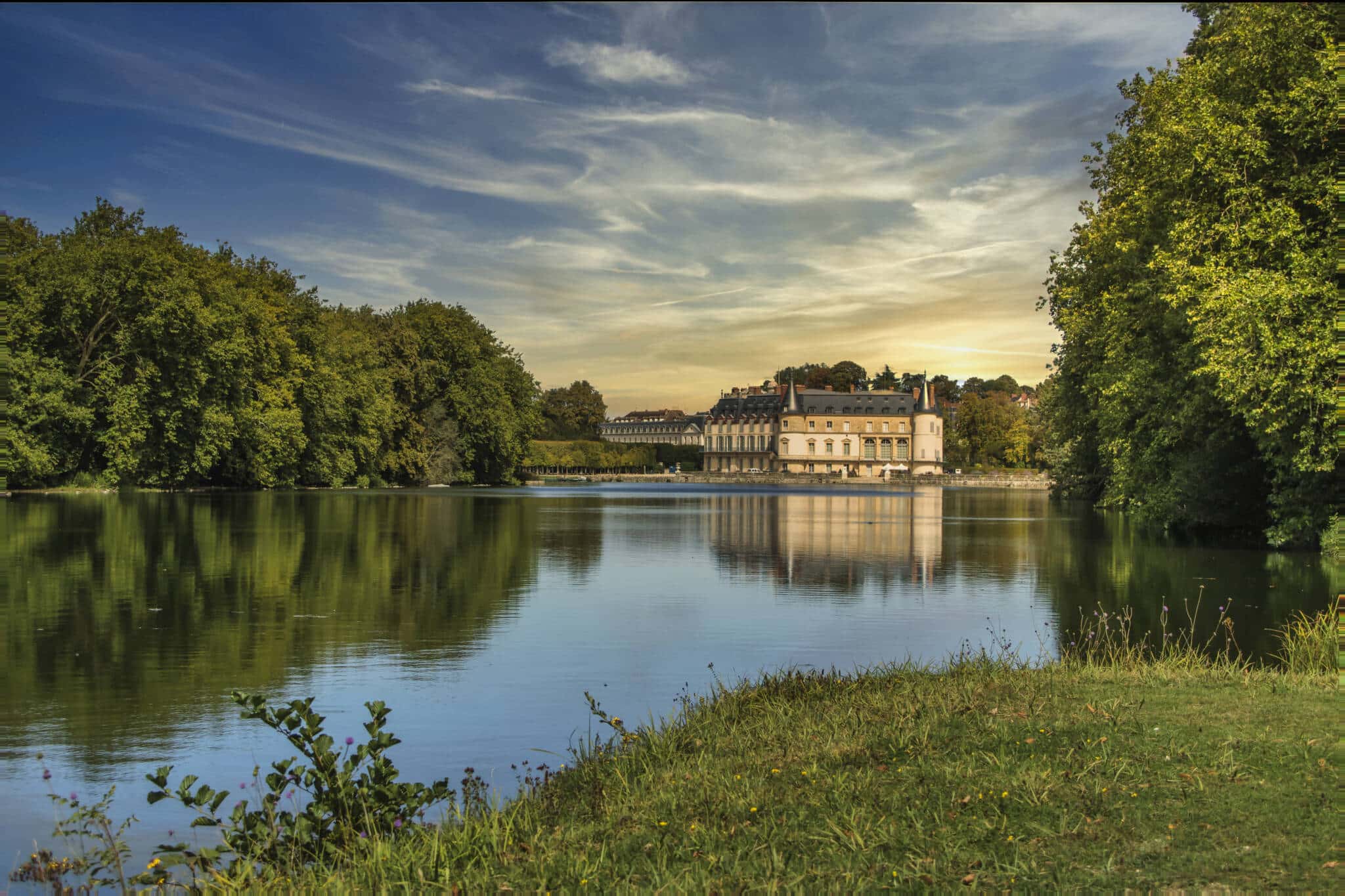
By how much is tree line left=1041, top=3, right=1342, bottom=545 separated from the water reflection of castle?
21.1ft

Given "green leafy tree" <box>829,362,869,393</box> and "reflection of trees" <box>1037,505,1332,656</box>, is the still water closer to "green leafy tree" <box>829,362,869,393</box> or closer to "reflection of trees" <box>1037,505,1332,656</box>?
"reflection of trees" <box>1037,505,1332,656</box>

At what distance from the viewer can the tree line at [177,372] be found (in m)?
42.8

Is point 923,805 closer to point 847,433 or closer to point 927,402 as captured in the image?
point 927,402

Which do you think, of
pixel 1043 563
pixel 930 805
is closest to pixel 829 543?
pixel 1043 563

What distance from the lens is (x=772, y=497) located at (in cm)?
6919

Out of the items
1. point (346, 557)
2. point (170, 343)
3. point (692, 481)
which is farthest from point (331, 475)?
point (692, 481)

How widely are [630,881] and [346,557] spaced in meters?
18.7

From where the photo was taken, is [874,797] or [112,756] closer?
[874,797]

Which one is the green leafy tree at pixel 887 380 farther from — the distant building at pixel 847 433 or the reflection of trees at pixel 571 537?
the reflection of trees at pixel 571 537

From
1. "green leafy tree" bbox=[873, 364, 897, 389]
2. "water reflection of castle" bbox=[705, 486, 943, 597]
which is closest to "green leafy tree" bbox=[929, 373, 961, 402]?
"green leafy tree" bbox=[873, 364, 897, 389]

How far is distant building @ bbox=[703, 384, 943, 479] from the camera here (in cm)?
13000

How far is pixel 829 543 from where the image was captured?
Result: 2961 cm

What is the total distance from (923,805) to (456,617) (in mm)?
10525

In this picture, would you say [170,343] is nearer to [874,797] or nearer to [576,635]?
[576,635]
